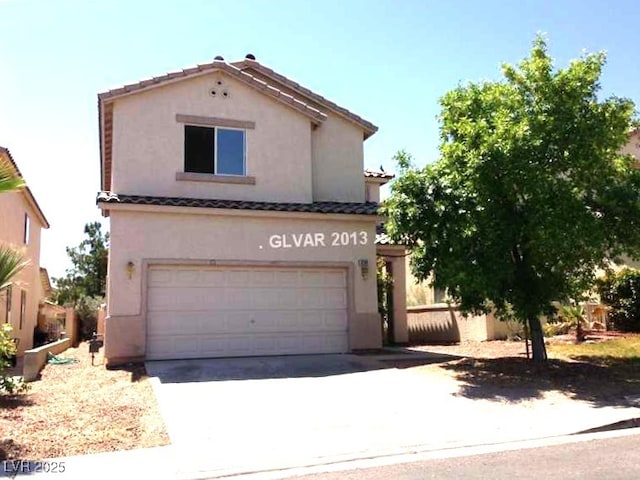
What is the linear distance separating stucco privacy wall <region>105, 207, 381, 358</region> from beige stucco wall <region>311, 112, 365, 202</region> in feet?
6.36

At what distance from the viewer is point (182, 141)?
1523 centimetres

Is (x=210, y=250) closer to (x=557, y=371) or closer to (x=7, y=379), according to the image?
(x=7, y=379)

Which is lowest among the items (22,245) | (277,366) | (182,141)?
(277,366)

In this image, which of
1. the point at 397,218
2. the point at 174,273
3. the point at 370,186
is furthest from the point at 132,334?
the point at 370,186

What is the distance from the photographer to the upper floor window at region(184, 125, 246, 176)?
50.4ft

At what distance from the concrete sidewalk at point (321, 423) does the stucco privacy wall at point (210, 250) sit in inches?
117

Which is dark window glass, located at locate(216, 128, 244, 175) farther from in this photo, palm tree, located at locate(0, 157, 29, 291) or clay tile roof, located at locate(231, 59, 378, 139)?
palm tree, located at locate(0, 157, 29, 291)

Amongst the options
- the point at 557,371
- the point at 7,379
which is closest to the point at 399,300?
the point at 557,371

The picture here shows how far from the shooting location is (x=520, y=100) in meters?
12.2

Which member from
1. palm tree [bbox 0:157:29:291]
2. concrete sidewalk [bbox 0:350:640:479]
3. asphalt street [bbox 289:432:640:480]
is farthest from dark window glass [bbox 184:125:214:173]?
asphalt street [bbox 289:432:640:480]

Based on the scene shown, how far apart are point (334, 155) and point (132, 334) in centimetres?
754

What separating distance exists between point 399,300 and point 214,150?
8.11 m

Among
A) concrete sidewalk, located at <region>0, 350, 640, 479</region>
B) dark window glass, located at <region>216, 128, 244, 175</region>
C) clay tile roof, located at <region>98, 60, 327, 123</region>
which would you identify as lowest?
concrete sidewalk, located at <region>0, 350, 640, 479</region>

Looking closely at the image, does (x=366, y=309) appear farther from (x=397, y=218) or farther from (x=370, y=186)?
(x=370, y=186)
